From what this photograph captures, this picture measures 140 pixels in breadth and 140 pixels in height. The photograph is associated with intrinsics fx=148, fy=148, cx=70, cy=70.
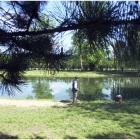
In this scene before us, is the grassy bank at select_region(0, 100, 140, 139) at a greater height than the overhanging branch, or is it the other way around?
the overhanging branch

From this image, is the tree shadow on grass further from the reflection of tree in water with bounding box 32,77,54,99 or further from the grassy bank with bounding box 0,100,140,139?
the reflection of tree in water with bounding box 32,77,54,99

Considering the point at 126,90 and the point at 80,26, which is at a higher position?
the point at 80,26

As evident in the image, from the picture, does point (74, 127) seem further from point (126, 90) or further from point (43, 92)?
point (126, 90)

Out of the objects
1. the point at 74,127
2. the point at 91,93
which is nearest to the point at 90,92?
the point at 91,93

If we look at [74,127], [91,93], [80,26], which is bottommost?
[91,93]

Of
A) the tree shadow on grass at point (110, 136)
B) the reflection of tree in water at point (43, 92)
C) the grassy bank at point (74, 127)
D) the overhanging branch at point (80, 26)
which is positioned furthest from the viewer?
the reflection of tree in water at point (43, 92)

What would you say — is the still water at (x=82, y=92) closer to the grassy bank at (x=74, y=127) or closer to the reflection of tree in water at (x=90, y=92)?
the reflection of tree in water at (x=90, y=92)

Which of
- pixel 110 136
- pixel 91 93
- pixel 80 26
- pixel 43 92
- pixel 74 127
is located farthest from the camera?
pixel 43 92

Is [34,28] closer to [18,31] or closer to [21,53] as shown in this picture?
[18,31]

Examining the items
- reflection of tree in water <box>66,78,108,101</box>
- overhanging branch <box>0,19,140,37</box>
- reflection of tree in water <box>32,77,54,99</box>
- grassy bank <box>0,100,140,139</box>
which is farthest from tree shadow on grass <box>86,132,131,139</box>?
reflection of tree in water <box>32,77,54,99</box>

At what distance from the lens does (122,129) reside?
14.2ft

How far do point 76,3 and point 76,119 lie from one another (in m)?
4.27

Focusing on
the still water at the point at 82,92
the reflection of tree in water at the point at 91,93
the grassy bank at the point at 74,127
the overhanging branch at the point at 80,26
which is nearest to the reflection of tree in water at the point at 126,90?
the still water at the point at 82,92

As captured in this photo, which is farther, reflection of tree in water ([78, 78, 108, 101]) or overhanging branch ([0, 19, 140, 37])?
reflection of tree in water ([78, 78, 108, 101])
